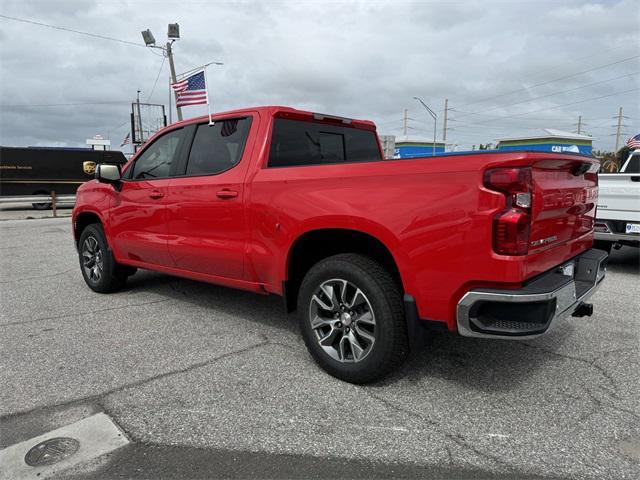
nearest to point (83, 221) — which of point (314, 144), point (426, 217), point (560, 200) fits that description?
point (314, 144)

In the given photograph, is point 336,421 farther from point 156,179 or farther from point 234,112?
point 156,179

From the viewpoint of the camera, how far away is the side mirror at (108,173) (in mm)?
4828

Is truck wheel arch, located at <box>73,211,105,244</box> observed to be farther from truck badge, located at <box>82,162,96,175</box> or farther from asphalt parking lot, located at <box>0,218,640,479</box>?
truck badge, located at <box>82,162,96,175</box>

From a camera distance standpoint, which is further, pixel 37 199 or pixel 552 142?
pixel 552 142

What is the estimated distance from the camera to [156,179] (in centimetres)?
451

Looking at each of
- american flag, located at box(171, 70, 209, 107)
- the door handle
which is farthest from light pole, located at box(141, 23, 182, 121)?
the door handle

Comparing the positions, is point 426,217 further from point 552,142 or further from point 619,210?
point 552,142

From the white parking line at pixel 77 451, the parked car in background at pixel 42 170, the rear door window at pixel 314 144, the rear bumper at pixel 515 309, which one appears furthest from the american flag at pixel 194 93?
the parked car in background at pixel 42 170

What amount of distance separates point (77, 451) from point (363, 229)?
1949 mm

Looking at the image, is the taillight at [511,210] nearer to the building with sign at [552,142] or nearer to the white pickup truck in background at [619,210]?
the white pickup truck in background at [619,210]

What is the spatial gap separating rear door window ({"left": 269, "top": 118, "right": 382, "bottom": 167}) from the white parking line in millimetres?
2104

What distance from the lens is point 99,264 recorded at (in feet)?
18.0

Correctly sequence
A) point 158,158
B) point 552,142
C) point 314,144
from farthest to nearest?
point 552,142 < point 158,158 < point 314,144

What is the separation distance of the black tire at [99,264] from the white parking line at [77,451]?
9.50ft
